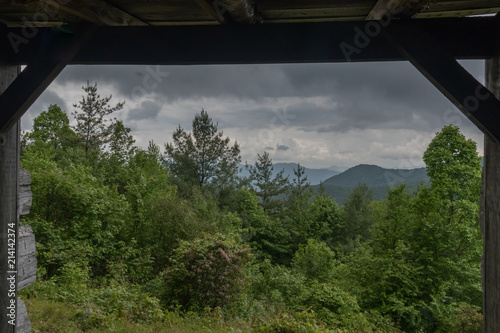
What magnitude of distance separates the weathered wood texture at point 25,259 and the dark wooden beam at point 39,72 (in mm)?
676

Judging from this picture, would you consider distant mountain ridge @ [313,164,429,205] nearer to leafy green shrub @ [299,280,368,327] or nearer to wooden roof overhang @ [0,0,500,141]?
leafy green shrub @ [299,280,368,327]

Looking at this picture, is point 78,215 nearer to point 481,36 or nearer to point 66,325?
point 66,325

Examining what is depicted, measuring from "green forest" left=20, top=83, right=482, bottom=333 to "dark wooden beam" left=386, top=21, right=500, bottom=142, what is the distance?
10.6 feet

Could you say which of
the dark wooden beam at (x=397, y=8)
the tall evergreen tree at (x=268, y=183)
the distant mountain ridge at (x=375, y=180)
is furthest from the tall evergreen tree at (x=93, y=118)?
the dark wooden beam at (x=397, y=8)

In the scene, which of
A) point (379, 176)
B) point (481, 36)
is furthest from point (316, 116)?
point (481, 36)

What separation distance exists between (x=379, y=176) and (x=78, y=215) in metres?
44.0

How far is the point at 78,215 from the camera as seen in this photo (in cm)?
902

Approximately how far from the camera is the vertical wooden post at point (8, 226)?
6.11 feet

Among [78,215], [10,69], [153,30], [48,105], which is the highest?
[48,105]

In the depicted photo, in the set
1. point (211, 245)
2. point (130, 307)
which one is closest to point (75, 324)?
point (130, 307)

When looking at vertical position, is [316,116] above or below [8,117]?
above

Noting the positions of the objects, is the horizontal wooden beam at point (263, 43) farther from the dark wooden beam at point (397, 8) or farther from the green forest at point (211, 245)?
the green forest at point (211, 245)

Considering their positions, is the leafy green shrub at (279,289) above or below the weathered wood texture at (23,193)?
below

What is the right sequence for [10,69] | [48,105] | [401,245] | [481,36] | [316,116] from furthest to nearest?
[316,116] → [48,105] → [401,245] → [10,69] → [481,36]
